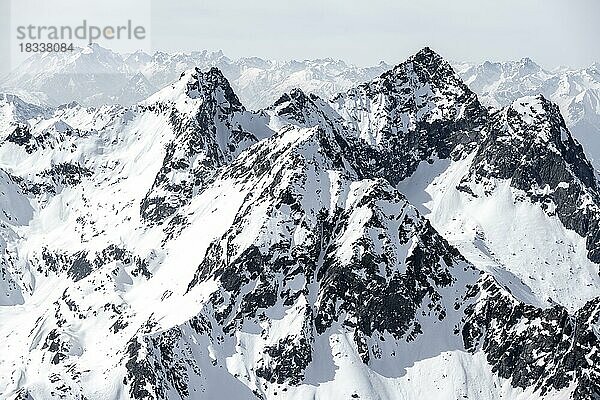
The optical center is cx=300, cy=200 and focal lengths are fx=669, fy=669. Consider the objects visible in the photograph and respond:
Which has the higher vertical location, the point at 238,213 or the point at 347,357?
the point at 238,213

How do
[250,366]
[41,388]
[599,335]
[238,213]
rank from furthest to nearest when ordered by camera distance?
[238,213] < [250,366] < [41,388] < [599,335]

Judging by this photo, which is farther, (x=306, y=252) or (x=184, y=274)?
(x=184, y=274)

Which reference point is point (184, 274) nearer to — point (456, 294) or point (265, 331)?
point (265, 331)

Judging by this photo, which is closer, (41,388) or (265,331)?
(41,388)

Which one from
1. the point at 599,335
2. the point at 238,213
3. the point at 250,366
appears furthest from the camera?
the point at 238,213

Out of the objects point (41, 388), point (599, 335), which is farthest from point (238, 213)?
point (599, 335)

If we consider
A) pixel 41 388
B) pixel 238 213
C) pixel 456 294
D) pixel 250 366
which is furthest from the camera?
pixel 238 213

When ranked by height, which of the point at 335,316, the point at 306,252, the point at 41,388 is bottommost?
the point at 41,388

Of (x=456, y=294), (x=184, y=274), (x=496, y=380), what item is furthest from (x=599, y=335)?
(x=184, y=274)

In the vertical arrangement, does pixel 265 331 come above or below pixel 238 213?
below

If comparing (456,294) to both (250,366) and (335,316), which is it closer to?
(335,316)
